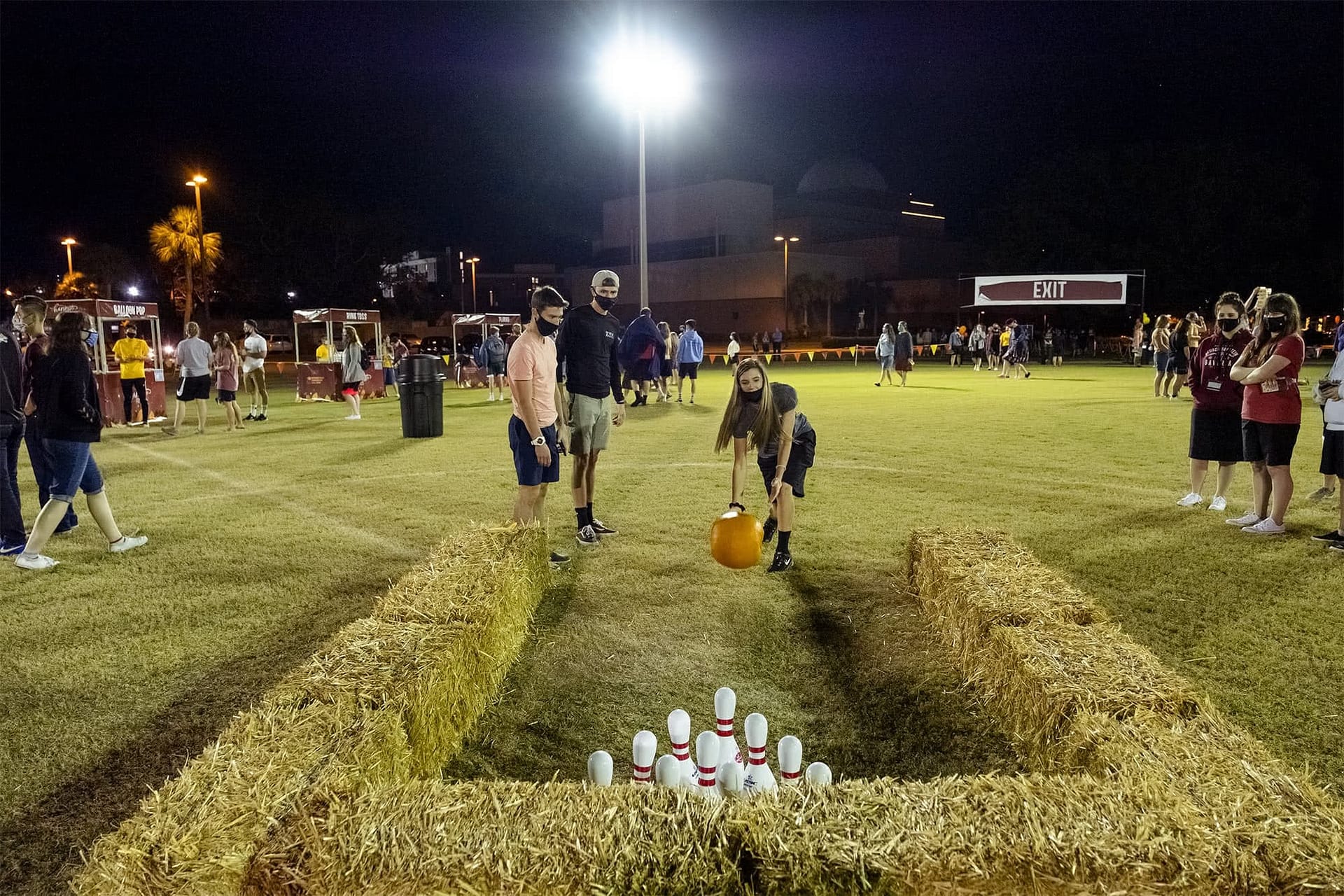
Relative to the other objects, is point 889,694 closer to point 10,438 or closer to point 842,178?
point 10,438

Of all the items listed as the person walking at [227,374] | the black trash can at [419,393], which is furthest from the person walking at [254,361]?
the black trash can at [419,393]

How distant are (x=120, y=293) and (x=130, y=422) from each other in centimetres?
5183

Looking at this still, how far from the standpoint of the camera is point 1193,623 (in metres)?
5.12

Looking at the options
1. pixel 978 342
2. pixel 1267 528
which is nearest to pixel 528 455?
pixel 1267 528

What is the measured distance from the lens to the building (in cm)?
6288

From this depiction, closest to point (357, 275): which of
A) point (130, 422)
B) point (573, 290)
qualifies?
point (573, 290)

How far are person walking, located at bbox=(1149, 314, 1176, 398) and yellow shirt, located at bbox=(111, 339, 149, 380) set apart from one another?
21816mm

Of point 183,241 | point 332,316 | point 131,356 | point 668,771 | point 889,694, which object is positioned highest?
point 183,241

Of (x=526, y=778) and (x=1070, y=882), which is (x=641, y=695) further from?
(x=1070, y=882)

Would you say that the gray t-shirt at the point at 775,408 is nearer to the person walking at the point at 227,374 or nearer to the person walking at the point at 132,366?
the person walking at the point at 227,374

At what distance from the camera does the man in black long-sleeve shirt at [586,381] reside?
6.97m

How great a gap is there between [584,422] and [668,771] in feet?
13.9

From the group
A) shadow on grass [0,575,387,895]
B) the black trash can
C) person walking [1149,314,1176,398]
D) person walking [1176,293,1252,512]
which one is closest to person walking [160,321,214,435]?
the black trash can

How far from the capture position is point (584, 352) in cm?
697
